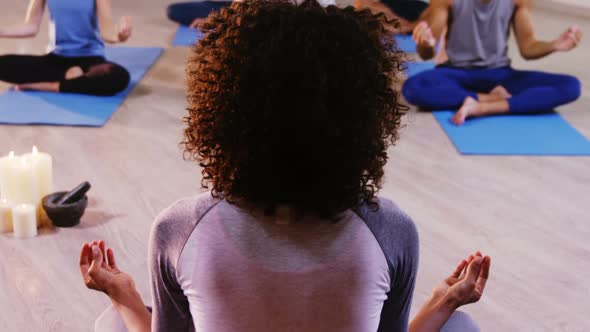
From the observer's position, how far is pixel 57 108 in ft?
10.3

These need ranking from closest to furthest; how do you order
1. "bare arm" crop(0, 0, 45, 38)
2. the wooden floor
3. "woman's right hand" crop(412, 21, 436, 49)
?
the wooden floor < "woman's right hand" crop(412, 21, 436, 49) < "bare arm" crop(0, 0, 45, 38)

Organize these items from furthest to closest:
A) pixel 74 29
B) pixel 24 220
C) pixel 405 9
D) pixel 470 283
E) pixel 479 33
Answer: pixel 405 9
pixel 479 33
pixel 74 29
pixel 24 220
pixel 470 283

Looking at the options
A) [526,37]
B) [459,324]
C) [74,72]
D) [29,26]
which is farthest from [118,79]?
[459,324]

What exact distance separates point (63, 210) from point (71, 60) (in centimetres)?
139

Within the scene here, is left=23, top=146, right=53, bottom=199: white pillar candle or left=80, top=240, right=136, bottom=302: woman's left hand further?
left=23, top=146, right=53, bottom=199: white pillar candle

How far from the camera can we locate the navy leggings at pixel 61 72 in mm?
3291

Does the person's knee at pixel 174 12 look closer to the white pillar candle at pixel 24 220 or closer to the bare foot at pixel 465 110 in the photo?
the bare foot at pixel 465 110

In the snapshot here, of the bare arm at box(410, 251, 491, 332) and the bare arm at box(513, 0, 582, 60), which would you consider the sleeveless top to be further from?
the bare arm at box(410, 251, 491, 332)

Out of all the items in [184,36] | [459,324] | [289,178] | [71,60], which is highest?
[289,178]

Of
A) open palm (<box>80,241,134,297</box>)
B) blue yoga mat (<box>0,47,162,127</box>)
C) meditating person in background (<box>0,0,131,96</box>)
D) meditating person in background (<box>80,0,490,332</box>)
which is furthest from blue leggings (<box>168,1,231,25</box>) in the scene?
meditating person in background (<box>80,0,490,332</box>)

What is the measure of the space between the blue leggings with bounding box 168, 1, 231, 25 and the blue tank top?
135cm

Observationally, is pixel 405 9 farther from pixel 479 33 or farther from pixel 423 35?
pixel 423 35

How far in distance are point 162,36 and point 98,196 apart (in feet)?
7.45

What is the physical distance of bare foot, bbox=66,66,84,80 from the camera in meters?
3.30
